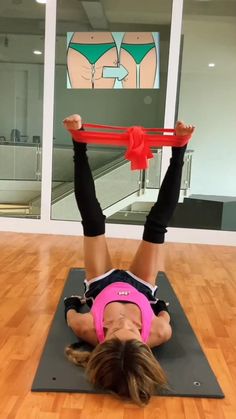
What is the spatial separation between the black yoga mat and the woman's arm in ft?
0.24

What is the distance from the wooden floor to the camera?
5.14ft

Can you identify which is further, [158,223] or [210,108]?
[210,108]

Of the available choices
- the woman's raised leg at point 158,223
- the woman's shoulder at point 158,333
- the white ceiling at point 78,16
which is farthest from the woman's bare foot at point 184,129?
the white ceiling at point 78,16

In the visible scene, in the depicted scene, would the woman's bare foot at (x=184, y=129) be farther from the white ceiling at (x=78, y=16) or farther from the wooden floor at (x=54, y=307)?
the white ceiling at (x=78, y=16)

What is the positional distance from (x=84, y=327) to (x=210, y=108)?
3805 mm

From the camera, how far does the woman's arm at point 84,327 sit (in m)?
1.88

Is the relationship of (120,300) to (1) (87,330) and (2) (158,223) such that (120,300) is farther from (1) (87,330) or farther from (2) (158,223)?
(2) (158,223)

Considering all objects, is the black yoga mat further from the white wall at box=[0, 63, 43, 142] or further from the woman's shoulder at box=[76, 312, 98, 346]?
the white wall at box=[0, 63, 43, 142]

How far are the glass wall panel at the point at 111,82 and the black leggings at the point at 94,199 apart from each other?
7.58ft

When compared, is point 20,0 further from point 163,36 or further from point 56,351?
point 56,351

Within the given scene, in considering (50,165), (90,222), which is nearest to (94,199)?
(90,222)

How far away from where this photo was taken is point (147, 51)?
459cm

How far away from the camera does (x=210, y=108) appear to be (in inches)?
200

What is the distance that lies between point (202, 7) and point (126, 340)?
Answer: 4.18m
